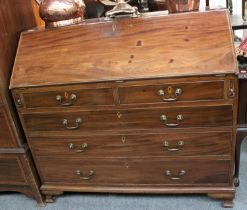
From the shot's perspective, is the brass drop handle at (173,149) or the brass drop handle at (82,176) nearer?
the brass drop handle at (173,149)

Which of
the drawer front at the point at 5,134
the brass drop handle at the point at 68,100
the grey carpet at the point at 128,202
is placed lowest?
the grey carpet at the point at 128,202

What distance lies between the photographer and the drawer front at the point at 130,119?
138 centimetres

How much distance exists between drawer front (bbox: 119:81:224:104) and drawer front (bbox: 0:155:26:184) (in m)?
0.79

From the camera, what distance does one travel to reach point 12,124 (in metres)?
1.60

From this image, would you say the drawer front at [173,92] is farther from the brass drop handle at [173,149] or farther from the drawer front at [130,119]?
the brass drop handle at [173,149]

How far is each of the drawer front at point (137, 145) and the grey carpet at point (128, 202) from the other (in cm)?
36

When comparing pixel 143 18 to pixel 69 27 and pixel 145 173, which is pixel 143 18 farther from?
pixel 145 173

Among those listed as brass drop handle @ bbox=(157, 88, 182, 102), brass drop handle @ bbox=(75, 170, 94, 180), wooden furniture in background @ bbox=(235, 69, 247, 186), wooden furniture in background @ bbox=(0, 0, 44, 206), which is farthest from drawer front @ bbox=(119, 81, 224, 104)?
wooden furniture in background @ bbox=(0, 0, 44, 206)

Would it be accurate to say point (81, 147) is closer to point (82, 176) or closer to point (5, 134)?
point (82, 176)

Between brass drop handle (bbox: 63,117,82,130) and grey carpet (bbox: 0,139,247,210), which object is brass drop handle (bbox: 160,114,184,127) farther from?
grey carpet (bbox: 0,139,247,210)

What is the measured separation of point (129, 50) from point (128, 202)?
0.93 meters

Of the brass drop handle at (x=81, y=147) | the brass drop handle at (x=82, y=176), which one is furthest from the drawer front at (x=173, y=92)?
the brass drop handle at (x=82, y=176)

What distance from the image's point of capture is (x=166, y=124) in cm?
145

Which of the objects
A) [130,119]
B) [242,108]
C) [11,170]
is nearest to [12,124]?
[11,170]
